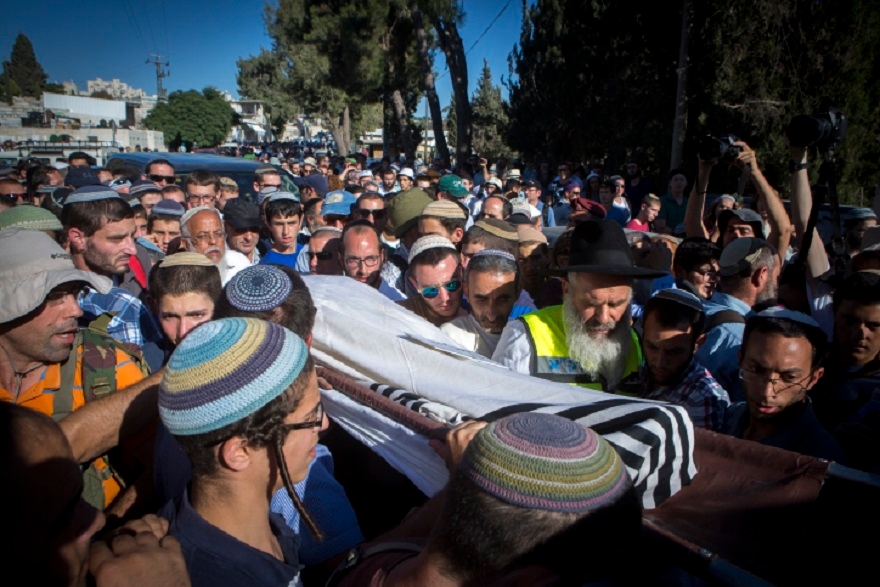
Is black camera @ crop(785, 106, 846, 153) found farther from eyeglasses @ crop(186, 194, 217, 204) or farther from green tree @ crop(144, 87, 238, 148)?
green tree @ crop(144, 87, 238, 148)

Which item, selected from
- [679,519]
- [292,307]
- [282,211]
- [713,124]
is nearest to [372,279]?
[282,211]

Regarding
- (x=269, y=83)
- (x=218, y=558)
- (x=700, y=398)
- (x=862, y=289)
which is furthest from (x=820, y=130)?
(x=269, y=83)

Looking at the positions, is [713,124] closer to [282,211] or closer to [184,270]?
[282,211]

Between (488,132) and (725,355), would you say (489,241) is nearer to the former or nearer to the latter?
(725,355)

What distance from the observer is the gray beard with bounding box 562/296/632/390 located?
2.57 metres

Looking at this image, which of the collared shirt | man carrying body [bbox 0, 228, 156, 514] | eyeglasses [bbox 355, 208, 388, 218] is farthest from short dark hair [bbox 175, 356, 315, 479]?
eyeglasses [bbox 355, 208, 388, 218]

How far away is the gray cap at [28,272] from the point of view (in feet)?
7.08

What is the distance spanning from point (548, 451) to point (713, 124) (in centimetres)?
1409

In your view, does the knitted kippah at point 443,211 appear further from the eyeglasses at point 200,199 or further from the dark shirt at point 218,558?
the eyeglasses at point 200,199

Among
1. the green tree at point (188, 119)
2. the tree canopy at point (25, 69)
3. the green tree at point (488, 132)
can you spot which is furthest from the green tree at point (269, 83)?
the tree canopy at point (25, 69)

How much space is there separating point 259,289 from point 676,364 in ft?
5.97

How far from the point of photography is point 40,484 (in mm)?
1140

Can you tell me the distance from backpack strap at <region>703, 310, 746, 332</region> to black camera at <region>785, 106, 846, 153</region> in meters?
1.45

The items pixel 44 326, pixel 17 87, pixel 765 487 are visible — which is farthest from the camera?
pixel 17 87
